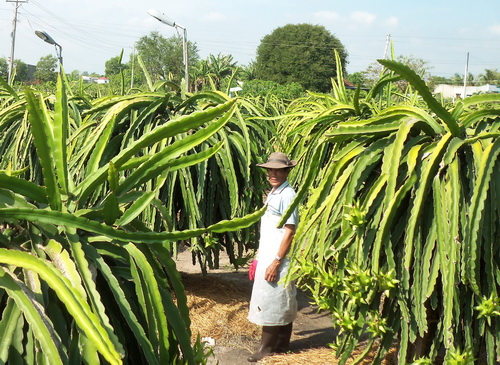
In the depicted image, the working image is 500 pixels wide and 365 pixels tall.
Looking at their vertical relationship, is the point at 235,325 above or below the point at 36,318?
below

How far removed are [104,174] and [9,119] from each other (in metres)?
4.52

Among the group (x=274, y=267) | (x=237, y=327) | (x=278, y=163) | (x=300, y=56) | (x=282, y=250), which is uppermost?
(x=300, y=56)

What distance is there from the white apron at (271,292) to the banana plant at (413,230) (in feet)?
4.94

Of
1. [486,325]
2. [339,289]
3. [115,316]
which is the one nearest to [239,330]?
[339,289]

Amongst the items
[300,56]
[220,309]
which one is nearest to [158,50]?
[300,56]

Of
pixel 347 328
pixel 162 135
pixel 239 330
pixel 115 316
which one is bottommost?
pixel 239 330

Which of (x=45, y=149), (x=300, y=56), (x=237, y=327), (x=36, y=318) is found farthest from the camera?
(x=300, y=56)

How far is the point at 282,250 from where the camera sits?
16.3 feet

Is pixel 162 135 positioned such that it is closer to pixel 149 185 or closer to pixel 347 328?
pixel 347 328

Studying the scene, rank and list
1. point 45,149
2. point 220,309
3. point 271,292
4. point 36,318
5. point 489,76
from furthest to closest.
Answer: point 489,76
point 220,309
point 271,292
point 45,149
point 36,318

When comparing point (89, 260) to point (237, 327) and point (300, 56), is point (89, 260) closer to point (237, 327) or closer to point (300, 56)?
point (237, 327)

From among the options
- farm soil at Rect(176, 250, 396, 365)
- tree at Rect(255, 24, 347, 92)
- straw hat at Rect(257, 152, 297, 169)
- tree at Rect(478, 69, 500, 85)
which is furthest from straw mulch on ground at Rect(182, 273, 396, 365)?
tree at Rect(478, 69, 500, 85)

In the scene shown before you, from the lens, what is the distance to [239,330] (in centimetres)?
580

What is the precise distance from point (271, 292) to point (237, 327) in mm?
935
